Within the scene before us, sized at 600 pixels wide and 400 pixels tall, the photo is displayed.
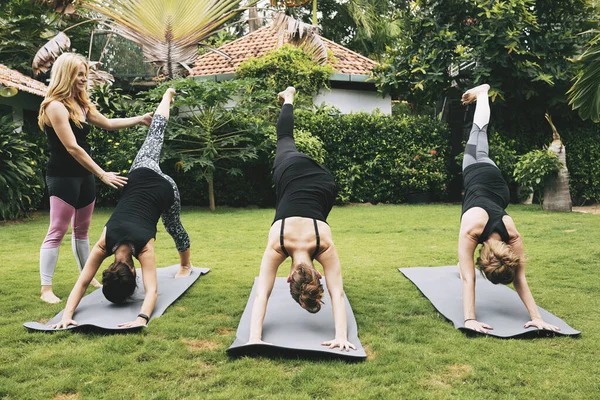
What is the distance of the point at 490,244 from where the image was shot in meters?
3.71

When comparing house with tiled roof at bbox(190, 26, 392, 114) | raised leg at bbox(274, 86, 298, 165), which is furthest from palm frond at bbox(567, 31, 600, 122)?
house with tiled roof at bbox(190, 26, 392, 114)

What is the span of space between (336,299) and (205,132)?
801 centimetres

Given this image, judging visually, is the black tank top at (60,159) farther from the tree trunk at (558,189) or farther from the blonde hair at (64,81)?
the tree trunk at (558,189)

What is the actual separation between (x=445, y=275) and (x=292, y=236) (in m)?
2.49

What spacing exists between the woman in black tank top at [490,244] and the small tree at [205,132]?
23.2 feet

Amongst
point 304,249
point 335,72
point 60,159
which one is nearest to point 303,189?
point 304,249

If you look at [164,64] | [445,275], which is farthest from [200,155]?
[445,275]

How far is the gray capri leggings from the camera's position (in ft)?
15.7

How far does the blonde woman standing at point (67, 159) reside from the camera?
4.15 m

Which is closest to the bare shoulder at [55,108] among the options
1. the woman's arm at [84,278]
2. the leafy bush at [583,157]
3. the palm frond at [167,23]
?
the woman's arm at [84,278]

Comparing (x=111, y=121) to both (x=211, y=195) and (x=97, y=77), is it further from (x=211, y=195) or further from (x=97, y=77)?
(x=97, y=77)

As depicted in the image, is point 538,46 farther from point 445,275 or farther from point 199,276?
point 199,276

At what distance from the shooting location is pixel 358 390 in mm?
2826

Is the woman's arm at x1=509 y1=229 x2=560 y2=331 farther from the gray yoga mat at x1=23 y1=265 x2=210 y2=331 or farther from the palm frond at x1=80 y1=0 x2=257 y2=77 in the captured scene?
the palm frond at x1=80 y1=0 x2=257 y2=77
